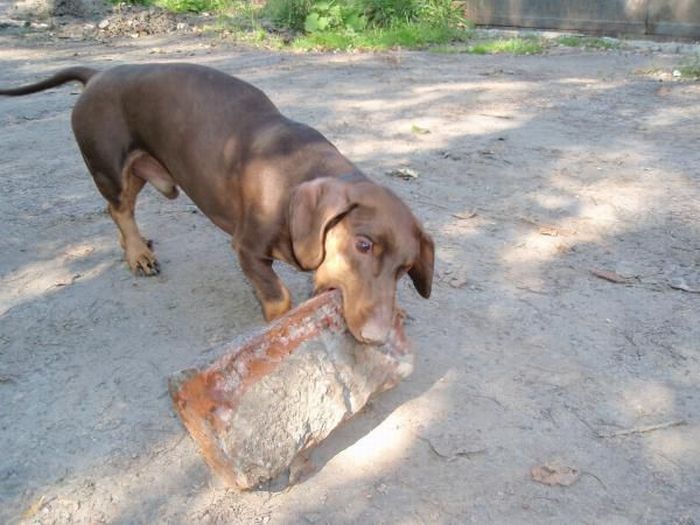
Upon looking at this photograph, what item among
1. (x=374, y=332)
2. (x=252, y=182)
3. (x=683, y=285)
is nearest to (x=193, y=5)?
(x=252, y=182)

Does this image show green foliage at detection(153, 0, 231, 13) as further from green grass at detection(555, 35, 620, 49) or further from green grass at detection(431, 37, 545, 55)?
green grass at detection(555, 35, 620, 49)

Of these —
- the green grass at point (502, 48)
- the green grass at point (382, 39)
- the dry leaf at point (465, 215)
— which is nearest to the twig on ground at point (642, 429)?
the dry leaf at point (465, 215)

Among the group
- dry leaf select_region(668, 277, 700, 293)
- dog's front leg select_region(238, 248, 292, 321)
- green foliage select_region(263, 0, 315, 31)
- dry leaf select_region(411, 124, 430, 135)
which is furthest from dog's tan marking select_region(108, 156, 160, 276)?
green foliage select_region(263, 0, 315, 31)

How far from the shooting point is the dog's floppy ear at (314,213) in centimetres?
282

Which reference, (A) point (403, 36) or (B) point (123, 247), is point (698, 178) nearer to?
(B) point (123, 247)

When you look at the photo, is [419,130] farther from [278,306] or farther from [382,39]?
[382,39]

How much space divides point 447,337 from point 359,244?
3.03 feet

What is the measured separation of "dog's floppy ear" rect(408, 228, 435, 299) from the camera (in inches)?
117

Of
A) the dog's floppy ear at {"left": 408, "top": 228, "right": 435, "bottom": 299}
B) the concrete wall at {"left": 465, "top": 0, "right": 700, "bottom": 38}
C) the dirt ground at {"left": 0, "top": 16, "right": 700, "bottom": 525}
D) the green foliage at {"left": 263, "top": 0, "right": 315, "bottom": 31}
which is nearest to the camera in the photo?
the dirt ground at {"left": 0, "top": 16, "right": 700, "bottom": 525}

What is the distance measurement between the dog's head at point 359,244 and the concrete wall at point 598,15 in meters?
8.68

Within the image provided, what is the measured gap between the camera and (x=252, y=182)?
11.4 ft

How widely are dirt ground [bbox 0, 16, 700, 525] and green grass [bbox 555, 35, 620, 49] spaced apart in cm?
381

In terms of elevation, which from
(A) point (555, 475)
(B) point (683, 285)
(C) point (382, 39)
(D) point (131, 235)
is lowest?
(A) point (555, 475)

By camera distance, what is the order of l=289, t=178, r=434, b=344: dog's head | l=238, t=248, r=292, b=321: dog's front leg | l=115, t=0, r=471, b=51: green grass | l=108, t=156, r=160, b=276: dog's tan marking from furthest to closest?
l=115, t=0, r=471, b=51: green grass < l=108, t=156, r=160, b=276: dog's tan marking < l=238, t=248, r=292, b=321: dog's front leg < l=289, t=178, r=434, b=344: dog's head
